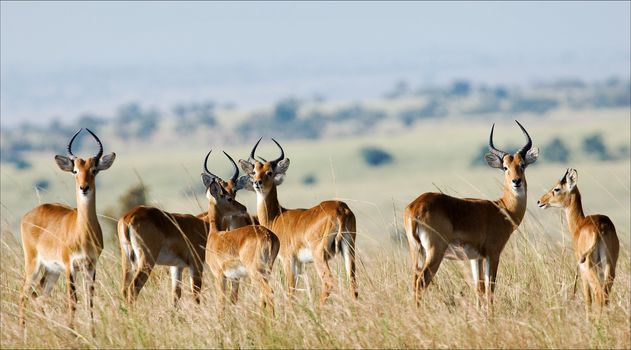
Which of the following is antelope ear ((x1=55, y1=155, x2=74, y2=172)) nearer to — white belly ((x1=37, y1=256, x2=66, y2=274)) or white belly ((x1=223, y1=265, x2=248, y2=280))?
white belly ((x1=37, y1=256, x2=66, y2=274))

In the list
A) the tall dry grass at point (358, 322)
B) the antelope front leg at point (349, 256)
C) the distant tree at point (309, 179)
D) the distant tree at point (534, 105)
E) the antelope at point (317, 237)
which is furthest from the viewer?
the distant tree at point (534, 105)

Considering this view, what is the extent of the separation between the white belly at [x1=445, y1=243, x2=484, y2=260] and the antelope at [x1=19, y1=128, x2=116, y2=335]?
9.41ft

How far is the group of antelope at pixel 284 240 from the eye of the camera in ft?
31.8

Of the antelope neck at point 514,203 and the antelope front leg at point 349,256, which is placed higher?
the antelope neck at point 514,203

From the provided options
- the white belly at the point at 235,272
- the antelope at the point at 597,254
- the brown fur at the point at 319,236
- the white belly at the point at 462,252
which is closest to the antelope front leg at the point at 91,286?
the white belly at the point at 235,272

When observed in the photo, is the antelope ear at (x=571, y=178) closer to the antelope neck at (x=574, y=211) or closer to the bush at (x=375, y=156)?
the antelope neck at (x=574, y=211)

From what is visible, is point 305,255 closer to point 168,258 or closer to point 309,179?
point 168,258

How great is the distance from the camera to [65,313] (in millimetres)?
9562

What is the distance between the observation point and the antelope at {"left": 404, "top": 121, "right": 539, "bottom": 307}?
33.3ft

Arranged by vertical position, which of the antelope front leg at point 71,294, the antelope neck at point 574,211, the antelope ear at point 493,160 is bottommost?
the antelope front leg at point 71,294

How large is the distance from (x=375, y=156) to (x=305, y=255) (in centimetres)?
7806

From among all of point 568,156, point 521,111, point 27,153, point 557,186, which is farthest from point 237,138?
point 557,186

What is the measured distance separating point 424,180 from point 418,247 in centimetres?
6548

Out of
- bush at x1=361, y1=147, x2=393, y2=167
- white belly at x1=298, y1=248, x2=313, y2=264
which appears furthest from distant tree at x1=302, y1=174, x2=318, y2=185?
white belly at x1=298, y1=248, x2=313, y2=264
